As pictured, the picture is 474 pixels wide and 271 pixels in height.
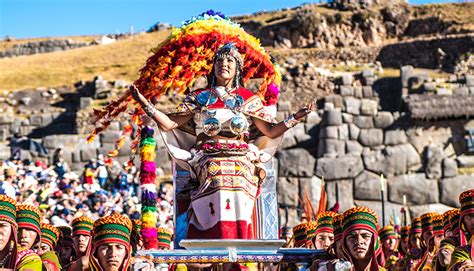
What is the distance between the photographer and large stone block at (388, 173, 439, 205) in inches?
1011

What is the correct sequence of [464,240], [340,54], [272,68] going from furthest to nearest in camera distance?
[340,54]
[272,68]
[464,240]

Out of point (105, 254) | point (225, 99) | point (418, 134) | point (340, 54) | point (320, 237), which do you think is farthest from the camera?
point (340, 54)

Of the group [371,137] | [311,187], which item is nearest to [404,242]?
[311,187]

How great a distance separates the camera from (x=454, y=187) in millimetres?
26016

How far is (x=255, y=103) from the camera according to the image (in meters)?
9.50

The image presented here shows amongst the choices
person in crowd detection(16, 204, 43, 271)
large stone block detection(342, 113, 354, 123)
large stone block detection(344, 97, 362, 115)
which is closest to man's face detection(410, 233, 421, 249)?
person in crowd detection(16, 204, 43, 271)

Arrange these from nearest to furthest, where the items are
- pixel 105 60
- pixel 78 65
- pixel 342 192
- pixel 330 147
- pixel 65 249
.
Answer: pixel 65 249
pixel 342 192
pixel 330 147
pixel 78 65
pixel 105 60

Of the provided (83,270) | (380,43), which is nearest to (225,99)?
(83,270)

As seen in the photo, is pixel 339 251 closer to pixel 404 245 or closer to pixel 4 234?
pixel 4 234

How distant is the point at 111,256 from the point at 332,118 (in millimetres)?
22539

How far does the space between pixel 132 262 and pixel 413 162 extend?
20631 millimetres

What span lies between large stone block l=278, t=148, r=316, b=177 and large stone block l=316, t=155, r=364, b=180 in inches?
10.9

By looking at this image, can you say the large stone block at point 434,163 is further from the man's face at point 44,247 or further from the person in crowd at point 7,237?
the person in crowd at point 7,237

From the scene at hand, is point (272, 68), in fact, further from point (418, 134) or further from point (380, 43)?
point (380, 43)
